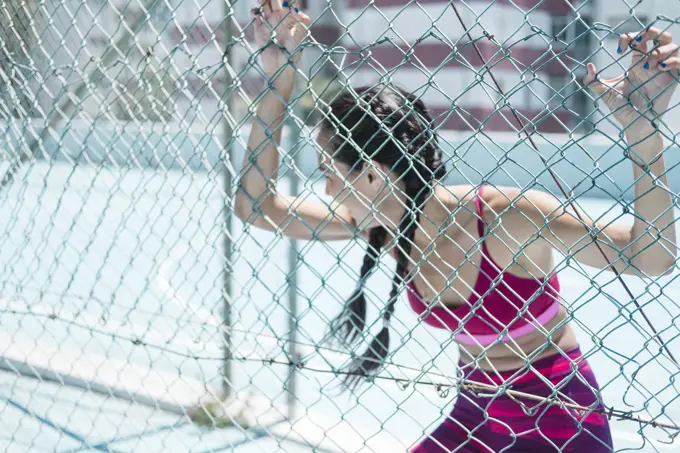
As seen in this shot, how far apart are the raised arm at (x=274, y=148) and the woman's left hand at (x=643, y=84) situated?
0.62 m

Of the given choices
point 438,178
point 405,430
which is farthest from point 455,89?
point 438,178

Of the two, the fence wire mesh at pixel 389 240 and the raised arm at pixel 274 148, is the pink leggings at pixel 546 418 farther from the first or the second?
the raised arm at pixel 274 148

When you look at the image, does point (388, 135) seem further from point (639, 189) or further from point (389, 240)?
point (639, 189)

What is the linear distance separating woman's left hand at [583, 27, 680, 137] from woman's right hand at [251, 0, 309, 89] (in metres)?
0.67

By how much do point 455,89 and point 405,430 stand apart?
14.0 meters

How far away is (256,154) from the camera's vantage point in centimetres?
180

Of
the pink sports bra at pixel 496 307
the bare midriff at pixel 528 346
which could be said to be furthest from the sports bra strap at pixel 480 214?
the bare midriff at pixel 528 346

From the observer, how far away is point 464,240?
1.66 m

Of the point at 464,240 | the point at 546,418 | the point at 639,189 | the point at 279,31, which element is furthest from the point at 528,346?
the point at 279,31

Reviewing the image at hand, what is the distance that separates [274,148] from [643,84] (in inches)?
38.0

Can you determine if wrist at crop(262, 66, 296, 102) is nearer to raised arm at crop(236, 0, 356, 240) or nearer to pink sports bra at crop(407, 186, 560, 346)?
raised arm at crop(236, 0, 356, 240)

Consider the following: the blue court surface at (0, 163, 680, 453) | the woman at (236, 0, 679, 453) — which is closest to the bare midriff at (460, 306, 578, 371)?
the woman at (236, 0, 679, 453)

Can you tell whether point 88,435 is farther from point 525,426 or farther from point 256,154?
point 525,426

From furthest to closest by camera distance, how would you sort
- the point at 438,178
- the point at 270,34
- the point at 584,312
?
the point at 584,312 < the point at 438,178 < the point at 270,34
